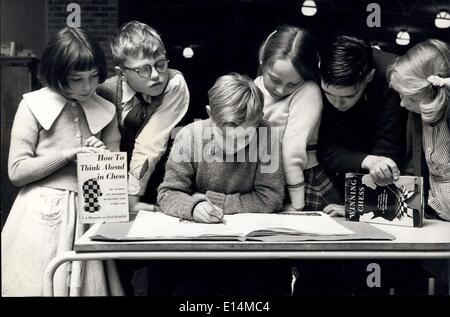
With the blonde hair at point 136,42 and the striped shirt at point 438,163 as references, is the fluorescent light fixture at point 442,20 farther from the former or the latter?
the blonde hair at point 136,42

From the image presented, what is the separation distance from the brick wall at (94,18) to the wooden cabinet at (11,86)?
197 millimetres

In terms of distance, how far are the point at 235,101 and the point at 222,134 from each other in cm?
17

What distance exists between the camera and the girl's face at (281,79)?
3.07 metres

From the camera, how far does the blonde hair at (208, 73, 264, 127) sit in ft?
9.89

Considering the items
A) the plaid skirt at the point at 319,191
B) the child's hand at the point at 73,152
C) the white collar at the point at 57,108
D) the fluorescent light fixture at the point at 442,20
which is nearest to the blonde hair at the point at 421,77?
the fluorescent light fixture at the point at 442,20

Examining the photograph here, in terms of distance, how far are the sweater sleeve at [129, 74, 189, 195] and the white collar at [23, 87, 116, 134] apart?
0.19 metres

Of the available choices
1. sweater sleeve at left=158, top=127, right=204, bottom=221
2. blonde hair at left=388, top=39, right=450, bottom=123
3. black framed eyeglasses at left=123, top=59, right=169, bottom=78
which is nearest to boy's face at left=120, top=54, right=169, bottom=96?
black framed eyeglasses at left=123, top=59, right=169, bottom=78

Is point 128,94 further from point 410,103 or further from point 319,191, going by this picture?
point 410,103

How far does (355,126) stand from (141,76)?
3.53 feet

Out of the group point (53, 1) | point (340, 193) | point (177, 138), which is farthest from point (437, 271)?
point (53, 1)

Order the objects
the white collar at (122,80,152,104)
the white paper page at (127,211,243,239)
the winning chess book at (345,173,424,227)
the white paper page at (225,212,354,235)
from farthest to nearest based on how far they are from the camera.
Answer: the white collar at (122,80,152,104) < the winning chess book at (345,173,424,227) < the white paper page at (225,212,354,235) < the white paper page at (127,211,243,239)

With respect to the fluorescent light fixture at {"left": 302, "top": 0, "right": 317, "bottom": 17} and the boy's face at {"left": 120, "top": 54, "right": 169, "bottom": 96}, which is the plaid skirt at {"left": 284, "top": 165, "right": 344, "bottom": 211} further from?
the boy's face at {"left": 120, "top": 54, "right": 169, "bottom": 96}

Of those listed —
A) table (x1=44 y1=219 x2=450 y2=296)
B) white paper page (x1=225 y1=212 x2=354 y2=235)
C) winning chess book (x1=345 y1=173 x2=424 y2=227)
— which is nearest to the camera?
table (x1=44 y1=219 x2=450 y2=296)

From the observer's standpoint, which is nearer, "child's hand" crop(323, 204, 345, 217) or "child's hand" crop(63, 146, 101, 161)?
"child's hand" crop(63, 146, 101, 161)
